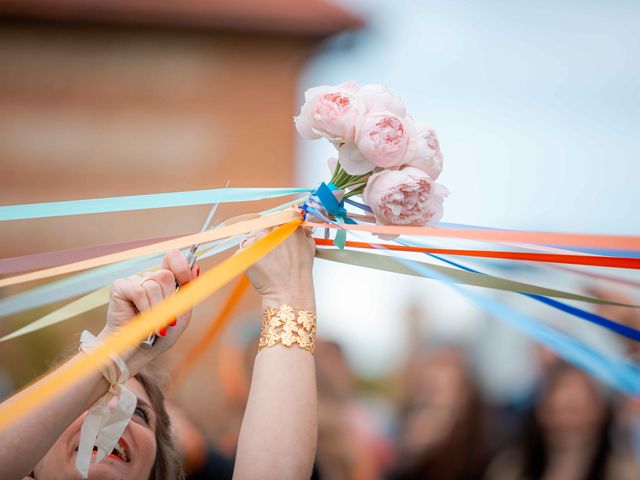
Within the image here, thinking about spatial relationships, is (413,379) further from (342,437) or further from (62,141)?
(62,141)

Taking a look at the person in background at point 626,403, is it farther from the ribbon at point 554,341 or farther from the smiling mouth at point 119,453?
the smiling mouth at point 119,453

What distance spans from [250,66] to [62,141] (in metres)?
1.95

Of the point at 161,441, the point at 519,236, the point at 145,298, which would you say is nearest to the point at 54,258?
the point at 145,298

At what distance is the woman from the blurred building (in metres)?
4.51

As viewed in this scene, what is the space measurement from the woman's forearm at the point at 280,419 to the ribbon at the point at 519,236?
1.09 feet

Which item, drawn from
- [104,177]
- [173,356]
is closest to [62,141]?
[104,177]

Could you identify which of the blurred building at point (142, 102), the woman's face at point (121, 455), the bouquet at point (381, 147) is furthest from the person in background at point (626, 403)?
the blurred building at point (142, 102)

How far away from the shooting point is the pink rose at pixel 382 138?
5.02 feet

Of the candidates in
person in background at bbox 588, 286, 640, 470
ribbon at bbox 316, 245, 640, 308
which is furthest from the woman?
person in background at bbox 588, 286, 640, 470

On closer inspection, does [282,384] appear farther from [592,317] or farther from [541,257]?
[592,317]

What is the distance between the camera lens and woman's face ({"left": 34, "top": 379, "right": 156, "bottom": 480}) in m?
1.73

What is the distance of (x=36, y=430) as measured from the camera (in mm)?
1313

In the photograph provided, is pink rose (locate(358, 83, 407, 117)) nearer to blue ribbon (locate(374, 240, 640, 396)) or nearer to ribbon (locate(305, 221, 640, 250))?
ribbon (locate(305, 221, 640, 250))

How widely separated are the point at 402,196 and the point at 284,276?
1.13ft
